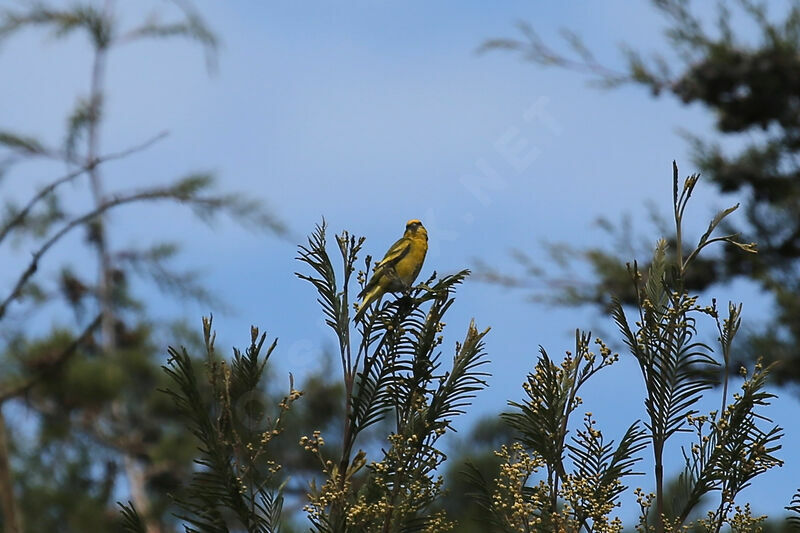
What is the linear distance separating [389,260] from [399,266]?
93 mm

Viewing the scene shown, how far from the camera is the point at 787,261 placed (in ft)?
37.0

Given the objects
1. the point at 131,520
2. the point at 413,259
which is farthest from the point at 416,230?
the point at 131,520

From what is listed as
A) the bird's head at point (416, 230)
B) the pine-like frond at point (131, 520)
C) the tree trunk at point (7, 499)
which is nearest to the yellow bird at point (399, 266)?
the bird's head at point (416, 230)

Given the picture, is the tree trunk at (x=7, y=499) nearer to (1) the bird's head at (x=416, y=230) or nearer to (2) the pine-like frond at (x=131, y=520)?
(1) the bird's head at (x=416, y=230)

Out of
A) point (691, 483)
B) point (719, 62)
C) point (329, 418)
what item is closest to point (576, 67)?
point (719, 62)

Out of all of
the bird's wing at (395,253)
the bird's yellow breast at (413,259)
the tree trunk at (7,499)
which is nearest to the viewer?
the bird's wing at (395,253)

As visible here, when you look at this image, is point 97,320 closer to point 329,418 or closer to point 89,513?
point 329,418

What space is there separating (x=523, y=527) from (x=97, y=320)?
3410 millimetres

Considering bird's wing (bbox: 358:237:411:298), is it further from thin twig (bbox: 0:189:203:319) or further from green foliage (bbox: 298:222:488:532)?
thin twig (bbox: 0:189:203:319)

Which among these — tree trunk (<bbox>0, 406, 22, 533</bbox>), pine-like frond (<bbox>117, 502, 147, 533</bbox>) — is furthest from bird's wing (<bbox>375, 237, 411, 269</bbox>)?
tree trunk (<bbox>0, 406, 22, 533</bbox>)

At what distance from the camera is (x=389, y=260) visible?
2787 millimetres

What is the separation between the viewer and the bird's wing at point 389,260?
2621 mm

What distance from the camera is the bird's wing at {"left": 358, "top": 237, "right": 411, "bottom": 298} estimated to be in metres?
2.62

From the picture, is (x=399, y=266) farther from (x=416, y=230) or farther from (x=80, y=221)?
(x=80, y=221)
